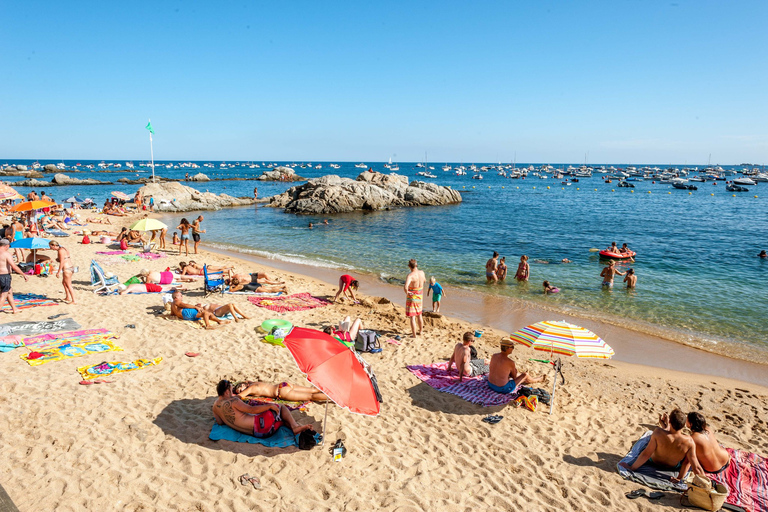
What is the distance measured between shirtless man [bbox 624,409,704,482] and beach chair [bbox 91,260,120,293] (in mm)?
12948

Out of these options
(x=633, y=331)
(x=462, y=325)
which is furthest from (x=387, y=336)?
(x=633, y=331)

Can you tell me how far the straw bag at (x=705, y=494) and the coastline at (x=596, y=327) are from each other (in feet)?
17.7

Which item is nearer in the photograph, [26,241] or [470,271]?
[26,241]

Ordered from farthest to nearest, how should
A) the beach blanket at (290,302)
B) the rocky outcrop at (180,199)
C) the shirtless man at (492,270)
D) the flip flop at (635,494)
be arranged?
1. the rocky outcrop at (180,199)
2. the shirtless man at (492,270)
3. the beach blanket at (290,302)
4. the flip flop at (635,494)

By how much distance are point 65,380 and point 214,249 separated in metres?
16.6

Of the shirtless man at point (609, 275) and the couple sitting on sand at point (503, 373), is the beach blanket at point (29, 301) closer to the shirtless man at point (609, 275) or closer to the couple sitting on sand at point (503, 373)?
the couple sitting on sand at point (503, 373)

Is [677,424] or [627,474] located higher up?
[677,424]

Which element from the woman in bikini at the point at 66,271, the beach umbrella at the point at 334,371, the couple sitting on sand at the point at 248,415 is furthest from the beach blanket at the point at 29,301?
the beach umbrella at the point at 334,371

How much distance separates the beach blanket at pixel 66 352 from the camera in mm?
7621

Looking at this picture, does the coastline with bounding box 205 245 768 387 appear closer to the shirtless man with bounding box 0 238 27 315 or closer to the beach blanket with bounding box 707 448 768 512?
the beach blanket with bounding box 707 448 768 512

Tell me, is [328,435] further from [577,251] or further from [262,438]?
[577,251]

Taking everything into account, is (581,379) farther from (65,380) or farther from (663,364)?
(65,380)

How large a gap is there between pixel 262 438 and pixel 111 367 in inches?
142

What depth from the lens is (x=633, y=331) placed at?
12.1m
